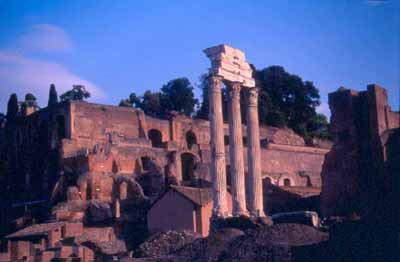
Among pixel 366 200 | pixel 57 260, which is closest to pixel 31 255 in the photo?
pixel 57 260

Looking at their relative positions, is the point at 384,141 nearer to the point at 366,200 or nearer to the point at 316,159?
the point at 366,200

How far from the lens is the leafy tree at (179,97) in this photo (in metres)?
62.0

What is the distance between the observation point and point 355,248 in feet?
54.2

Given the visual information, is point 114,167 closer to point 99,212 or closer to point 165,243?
point 99,212

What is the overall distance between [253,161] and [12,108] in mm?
29258

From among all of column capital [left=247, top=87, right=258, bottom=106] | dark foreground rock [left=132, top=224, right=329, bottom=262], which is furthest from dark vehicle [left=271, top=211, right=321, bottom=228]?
column capital [left=247, top=87, right=258, bottom=106]

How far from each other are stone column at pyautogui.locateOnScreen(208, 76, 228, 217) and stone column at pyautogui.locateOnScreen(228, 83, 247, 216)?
3.12 feet

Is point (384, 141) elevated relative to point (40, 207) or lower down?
elevated

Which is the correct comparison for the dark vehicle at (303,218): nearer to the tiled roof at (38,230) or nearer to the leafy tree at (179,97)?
the tiled roof at (38,230)

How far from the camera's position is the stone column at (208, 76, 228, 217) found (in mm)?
25422

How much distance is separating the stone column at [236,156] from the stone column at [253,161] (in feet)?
1.75

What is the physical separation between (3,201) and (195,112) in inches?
930

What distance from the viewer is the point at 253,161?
90.8 ft

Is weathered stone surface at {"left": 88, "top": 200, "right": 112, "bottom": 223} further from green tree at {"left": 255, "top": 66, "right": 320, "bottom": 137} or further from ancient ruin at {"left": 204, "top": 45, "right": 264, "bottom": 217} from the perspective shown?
green tree at {"left": 255, "top": 66, "right": 320, "bottom": 137}
